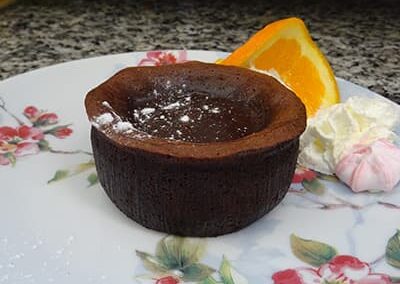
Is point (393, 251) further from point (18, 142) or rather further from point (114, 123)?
point (18, 142)

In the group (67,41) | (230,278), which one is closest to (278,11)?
(67,41)

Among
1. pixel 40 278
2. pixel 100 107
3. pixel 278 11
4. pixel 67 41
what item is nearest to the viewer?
pixel 40 278

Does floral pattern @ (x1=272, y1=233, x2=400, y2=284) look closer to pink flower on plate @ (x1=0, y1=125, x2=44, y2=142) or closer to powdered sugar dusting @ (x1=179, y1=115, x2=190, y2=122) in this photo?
powdered sugar dusting @ (x1=179, y1=115, x2=190, y2=122)

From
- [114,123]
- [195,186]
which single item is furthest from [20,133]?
[195,186]

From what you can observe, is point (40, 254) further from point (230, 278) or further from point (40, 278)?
point (230, 278)

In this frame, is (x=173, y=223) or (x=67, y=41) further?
(x=67, y=41)

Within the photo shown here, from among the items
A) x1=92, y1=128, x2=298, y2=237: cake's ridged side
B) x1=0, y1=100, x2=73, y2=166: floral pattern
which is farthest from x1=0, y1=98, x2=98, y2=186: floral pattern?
x1=92, y1=128, x2=298, y2=237: cake's ridged side

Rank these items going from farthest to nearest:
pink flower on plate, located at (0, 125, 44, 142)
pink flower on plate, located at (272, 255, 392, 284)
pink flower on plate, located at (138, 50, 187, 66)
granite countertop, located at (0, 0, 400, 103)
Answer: granite countertop, located at (0, 0, 400, 103)
pink flower on plate, located at (138, 50, 187, 66)
pink flower on plate, located at (0, 125, 44, 142)
pink flower on plate, located at (272, 255, 392, 284)

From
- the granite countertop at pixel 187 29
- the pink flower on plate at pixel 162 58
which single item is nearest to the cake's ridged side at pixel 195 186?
the pink flower on plate at pixel 162 58
